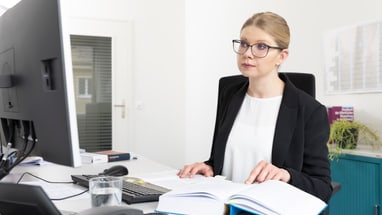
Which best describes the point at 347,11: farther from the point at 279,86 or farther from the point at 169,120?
the point at 169,120

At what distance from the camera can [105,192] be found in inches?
36.7

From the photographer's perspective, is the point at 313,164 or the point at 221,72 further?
the point at 221,72

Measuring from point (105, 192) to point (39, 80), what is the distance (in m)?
0.31

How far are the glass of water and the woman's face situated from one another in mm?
767

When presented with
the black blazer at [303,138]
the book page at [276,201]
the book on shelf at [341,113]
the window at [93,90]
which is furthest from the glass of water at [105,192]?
the window at [93,90]

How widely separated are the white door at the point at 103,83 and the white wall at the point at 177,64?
0.10 m

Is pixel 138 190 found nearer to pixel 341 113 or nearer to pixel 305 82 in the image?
pixel 305 82

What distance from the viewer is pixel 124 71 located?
440cm

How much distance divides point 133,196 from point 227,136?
0.69 m


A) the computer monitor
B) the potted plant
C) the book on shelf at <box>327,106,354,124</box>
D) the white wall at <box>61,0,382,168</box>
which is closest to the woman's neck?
the computer monitor

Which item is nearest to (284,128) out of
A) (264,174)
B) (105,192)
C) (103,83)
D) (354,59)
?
(264,174)

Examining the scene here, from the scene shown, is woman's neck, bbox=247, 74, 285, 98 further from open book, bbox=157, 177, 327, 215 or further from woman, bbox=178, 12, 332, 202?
open book, bbox=157, 177, 327, 215

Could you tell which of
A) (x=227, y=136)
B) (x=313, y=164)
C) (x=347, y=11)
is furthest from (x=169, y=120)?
(x=313, y=164)

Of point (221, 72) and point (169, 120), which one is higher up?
point (221, 72)
